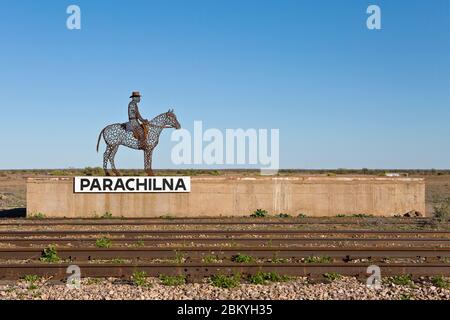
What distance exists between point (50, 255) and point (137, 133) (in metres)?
11.7

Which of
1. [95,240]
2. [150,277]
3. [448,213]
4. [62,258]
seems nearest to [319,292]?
[150,277]

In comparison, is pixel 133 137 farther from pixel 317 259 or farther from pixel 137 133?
pixel 317 259

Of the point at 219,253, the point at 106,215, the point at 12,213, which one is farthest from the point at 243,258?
the point at 12,213

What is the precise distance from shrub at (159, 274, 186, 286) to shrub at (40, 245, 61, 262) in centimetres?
328

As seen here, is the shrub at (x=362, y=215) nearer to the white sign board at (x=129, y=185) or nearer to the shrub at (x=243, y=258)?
the white sign board at (x=129, y=185)

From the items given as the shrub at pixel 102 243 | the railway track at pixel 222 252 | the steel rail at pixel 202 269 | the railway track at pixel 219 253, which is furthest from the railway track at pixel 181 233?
the steel rail at pixel 202 269

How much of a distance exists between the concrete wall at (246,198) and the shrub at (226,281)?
12.9 metres

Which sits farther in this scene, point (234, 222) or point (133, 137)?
point (133, 137)

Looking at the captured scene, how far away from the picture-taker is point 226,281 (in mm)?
9906

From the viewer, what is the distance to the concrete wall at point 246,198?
2264 cm

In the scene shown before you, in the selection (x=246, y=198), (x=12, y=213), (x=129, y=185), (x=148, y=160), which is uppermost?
(x=148, y=160)

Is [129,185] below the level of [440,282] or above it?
above

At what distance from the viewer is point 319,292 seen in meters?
9.34
